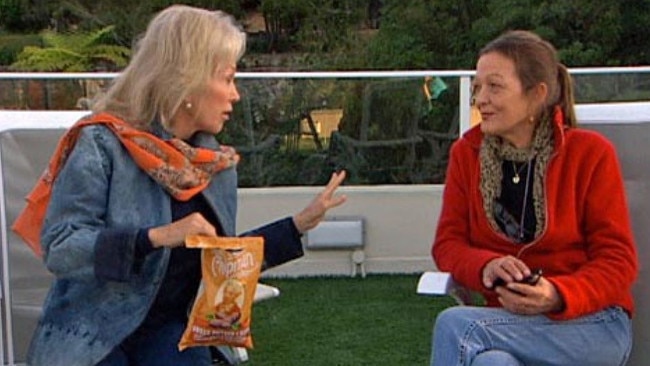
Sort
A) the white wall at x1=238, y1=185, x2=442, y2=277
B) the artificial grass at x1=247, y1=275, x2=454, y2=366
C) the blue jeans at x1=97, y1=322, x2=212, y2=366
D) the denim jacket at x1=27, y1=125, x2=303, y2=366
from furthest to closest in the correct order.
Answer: the white wall at x1=238, y1=185, x2=442, y2=277, the artificial grass at x1=247, y1=275, x2=454, y2=366, the blue jeans at x1=97, y1=322, x2=212, y2=366, the denim jacket at x1=27, y1=125, x2=303, y2=366

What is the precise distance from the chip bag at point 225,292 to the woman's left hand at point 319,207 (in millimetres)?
190

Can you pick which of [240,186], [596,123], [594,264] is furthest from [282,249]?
[240,186]

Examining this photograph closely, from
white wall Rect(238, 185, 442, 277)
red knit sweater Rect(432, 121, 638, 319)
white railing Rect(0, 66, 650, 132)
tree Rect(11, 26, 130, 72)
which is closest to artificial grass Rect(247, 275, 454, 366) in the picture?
white wall Rect(238, 185, 442, 277)

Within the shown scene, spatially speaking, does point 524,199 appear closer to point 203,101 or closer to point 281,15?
point 203,101

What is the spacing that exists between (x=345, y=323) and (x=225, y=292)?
2.70 meters

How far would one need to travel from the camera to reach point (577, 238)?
283 centimetres

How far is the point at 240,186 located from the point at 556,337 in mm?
3657

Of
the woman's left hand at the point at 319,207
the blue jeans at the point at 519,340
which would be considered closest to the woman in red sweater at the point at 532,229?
the blue jeans at the point at 519,340

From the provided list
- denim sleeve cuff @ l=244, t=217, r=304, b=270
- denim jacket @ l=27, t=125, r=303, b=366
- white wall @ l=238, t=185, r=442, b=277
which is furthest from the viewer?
white wall @ l=238, t=185, r=442, b=277

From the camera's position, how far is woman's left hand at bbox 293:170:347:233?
2648mm

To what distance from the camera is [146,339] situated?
2.62 m

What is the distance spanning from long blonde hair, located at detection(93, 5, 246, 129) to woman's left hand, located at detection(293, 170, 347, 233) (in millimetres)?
382

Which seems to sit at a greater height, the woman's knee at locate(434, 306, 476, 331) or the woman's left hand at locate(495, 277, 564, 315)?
the woman's left hand at locate(495, 277, 564, 315)

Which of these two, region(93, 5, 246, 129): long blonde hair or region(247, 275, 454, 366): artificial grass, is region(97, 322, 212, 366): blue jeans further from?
region(247, 275, 454, 366): artificial grass
